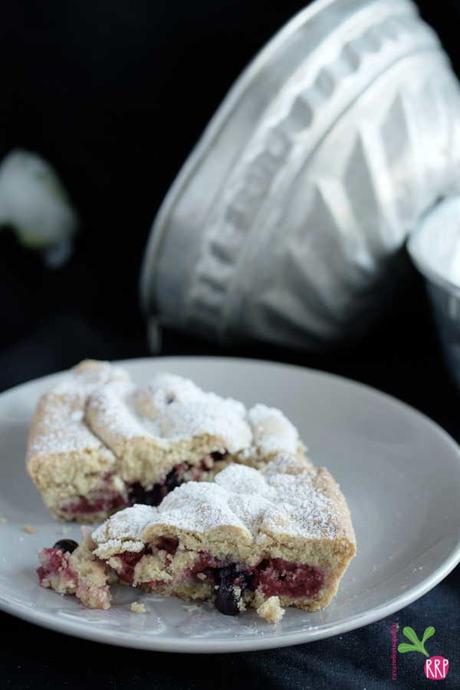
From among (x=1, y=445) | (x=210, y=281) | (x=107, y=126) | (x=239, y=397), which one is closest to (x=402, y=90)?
(x=210, y=281)

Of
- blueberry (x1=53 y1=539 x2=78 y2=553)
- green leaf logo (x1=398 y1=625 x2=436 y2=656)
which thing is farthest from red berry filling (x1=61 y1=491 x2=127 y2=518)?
green leaf logo (x1=398 y1=625 x2=436 y2=656)

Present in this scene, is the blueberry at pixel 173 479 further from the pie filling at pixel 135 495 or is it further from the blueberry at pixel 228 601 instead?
the blueberry at pixel 228 601

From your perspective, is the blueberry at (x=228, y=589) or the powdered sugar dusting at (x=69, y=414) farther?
the powdered sugar dusting at (x=69, y=414)

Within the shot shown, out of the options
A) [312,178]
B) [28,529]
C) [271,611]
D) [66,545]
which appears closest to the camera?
[271,611]

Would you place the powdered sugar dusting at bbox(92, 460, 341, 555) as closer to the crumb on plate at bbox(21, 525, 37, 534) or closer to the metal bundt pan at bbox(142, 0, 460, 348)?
the crumb on plate at bbox(21, 525, 37, 534)

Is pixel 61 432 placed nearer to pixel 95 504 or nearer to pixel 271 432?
pixel 95 504

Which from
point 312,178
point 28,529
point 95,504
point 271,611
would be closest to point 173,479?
point 95,504

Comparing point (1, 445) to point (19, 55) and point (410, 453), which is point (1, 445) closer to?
point (410, 453)

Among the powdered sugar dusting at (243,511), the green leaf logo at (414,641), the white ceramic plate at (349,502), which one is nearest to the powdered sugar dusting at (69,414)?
the white ceramic plate at (349,502)
